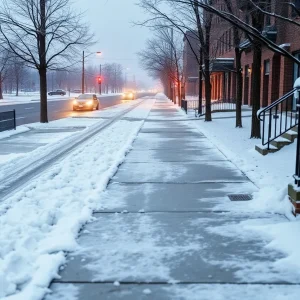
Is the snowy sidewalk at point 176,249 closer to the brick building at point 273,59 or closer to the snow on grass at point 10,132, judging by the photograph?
the snow on grass at point 10,132

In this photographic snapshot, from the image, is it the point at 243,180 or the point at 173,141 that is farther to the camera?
the point at 173,141

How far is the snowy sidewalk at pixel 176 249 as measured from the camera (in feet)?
12.8

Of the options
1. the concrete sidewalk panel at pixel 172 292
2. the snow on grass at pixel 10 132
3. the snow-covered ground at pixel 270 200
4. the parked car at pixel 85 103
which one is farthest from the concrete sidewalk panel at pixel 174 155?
the parked car at pixel 85 103

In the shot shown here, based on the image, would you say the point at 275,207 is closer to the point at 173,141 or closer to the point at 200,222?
the point at 200,222

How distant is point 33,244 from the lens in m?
4.86

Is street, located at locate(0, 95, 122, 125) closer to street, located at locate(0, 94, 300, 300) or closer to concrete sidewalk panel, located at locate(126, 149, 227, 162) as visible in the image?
concrete sidewalk panel, located at locate(126, 149, 227, 162)

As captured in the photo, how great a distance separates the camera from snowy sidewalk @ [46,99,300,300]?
391cm

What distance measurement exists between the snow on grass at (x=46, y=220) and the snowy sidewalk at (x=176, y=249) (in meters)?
0.16

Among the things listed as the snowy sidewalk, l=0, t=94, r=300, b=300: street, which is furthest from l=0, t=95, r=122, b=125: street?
the snowy sidewalk

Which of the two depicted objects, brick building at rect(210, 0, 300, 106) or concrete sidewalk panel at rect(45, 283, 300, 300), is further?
brick building at rect(210, 0, 300, 106)

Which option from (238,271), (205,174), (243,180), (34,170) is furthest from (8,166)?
(238,271)

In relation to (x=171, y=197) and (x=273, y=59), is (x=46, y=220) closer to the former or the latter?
(x=171, y=197)

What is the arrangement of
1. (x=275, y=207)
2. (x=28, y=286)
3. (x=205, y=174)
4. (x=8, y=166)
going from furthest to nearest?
1. (x=8, y=166)
2. (x=205, y=174)
3. (x=275, y=207)
4. (x=28, y=286)

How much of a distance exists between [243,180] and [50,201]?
372 cm
